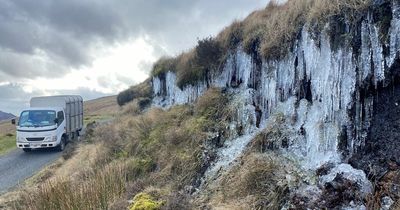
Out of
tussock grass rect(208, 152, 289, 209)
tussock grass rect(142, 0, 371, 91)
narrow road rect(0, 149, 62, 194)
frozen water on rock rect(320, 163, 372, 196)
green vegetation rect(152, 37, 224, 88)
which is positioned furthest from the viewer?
narrow road rect(0, 149, 62, 194)

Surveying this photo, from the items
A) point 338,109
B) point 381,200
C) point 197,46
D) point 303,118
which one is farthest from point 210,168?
point 197,46

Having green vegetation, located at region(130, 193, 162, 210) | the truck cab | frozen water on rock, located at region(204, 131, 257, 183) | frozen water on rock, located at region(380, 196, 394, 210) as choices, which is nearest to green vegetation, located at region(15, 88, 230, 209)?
green vegetation, located at region(130, 193, 162, 210)

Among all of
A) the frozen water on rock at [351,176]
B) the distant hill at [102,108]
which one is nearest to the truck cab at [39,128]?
the frozen water on rock at [351,176]

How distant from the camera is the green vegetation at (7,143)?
25.3 m

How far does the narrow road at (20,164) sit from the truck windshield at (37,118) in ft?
5.25

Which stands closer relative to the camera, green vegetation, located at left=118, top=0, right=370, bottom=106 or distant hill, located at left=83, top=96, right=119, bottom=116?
green vegetation, located at left=118, top=0, right=370, bottom=106

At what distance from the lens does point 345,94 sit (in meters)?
8.06

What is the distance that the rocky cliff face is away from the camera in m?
Result: 7.37

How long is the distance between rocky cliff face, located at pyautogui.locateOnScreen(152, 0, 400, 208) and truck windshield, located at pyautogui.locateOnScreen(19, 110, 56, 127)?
1446cm

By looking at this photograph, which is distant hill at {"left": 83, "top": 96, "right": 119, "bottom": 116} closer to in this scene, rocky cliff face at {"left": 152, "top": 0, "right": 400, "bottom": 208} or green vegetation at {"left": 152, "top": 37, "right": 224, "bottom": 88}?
green vegetation at {"left": 152, "top": 37, "right": 224, "bottom": 88}

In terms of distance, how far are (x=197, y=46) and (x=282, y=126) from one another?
268 inches

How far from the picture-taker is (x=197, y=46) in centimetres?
1545

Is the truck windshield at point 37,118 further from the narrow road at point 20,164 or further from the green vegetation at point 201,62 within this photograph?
the green vegetation at point 201,62

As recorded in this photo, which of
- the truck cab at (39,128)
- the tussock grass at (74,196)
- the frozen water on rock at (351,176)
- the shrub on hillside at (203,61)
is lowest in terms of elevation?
the tussock grass at (74,196)
